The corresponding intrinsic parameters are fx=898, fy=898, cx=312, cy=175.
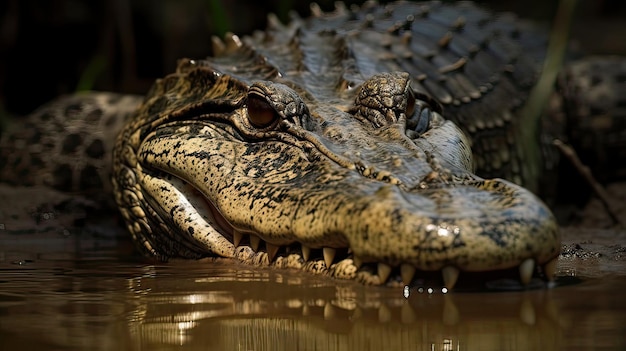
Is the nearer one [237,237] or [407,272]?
[407,272]

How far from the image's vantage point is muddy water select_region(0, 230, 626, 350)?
1.86 metres

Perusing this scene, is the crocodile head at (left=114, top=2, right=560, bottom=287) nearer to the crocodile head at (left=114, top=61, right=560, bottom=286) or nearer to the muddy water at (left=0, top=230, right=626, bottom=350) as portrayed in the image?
the crocodile head at (left=114, top=61, right=560, bottom=286)

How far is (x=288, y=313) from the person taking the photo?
87.2 inches

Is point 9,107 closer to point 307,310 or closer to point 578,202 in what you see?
point 578,202

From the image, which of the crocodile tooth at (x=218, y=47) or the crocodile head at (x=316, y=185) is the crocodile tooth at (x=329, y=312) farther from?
the crocodile tooth at (x=218, y=47)

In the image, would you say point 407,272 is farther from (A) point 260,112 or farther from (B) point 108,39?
(B) point 108,39

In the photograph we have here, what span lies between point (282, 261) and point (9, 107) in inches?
237

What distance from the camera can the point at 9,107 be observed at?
827 cm

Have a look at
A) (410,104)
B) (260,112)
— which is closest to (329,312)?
(260,112)

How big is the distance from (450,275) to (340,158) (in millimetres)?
699

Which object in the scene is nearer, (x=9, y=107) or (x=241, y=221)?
(x=241, y=221)

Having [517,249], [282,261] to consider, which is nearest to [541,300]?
[517,249]

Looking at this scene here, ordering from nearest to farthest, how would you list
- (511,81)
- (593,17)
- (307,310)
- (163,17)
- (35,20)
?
(307,310), (511,81), (35,20), (163,17), (593,17)

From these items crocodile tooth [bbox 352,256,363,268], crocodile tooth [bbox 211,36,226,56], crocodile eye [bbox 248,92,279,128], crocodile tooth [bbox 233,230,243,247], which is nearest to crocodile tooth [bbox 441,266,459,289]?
crocodile tooth [bbox 352,256,363,268]
